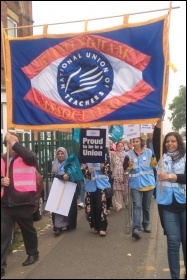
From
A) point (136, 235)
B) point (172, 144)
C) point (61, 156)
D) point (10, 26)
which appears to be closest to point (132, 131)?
point (61, 156)

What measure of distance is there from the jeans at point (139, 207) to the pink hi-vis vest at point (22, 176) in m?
2.27

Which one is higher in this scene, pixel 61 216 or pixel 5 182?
pixel 5 182

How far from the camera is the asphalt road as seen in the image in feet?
16.2

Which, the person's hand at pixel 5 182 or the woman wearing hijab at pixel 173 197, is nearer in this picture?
the woman wearing hijab at pixel 173 197

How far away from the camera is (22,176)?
493 centimetres

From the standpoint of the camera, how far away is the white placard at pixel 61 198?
6738mm

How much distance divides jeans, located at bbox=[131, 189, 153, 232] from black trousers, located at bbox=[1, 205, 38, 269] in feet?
6.49

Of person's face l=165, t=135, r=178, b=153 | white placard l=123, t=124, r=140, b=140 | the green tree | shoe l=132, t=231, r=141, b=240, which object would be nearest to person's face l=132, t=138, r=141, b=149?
white placard l=123, t=124, r=140, b=140

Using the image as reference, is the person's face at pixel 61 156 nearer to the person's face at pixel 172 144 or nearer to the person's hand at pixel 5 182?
the person's hand at pixel 5 182

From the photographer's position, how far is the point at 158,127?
4.95 metres

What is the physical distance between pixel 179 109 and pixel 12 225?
76006 millimetres

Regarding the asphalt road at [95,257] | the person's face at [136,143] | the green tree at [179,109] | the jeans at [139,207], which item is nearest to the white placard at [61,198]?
the asphalt road at [95,257]

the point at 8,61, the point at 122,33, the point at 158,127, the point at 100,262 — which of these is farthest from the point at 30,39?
the point at 100,262

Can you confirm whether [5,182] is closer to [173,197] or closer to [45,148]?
[173,197]
